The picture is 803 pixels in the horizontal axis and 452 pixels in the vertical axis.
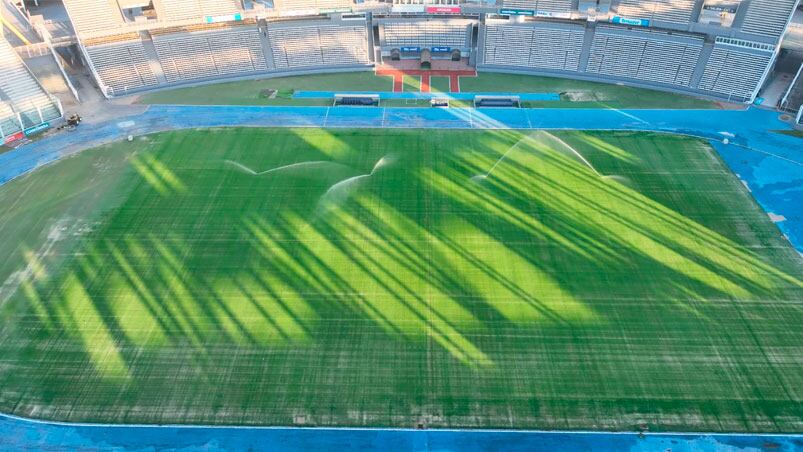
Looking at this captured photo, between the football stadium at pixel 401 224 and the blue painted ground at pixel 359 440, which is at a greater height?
the football stadium at pixel 401 224

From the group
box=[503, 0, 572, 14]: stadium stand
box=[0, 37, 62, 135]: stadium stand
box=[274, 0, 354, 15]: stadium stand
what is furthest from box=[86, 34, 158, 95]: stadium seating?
box=[503, 0, 572, 14]: stadium stand

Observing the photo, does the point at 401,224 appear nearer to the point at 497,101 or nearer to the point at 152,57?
the point at 497,101

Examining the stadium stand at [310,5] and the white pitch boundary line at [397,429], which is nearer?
the white pitch boundary line at [397,429]

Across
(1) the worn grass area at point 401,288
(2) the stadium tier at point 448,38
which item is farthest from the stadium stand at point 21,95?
(1) the worn grass area at point 401,288

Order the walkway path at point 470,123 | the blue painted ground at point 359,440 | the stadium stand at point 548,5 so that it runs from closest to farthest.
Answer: the blue painted ground at point 359,440 → the walkway path at point 470,123 → the stadium stand at point 548,5

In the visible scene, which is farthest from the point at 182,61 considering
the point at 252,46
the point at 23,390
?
the point at 23,390

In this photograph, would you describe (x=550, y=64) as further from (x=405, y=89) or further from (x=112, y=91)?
Result: (x=112, y=91)

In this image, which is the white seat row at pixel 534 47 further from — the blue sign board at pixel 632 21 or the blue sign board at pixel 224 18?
the blue sign board at pixel 224 18

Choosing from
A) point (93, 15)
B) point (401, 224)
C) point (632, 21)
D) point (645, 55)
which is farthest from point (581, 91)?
point (93, 15)
